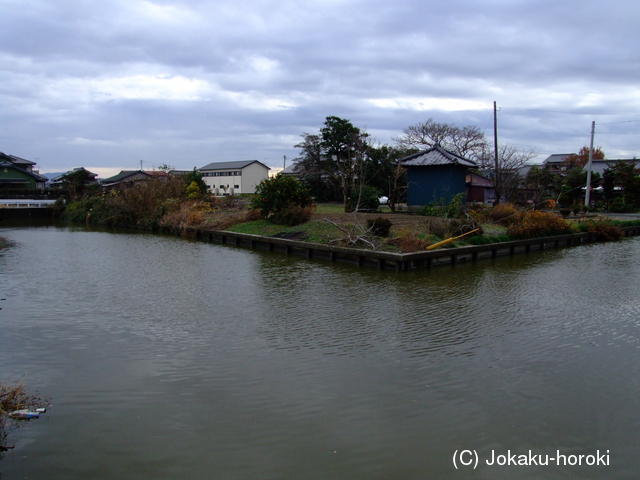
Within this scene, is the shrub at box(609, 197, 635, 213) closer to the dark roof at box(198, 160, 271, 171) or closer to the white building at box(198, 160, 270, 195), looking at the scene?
the white building at box(198, 160, 270, 195)

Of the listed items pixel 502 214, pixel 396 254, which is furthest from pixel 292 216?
pixel 502 214

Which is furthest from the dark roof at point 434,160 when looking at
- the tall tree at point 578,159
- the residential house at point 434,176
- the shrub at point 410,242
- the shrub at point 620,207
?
the tall tree at point 578,159

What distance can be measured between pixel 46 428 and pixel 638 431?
19.4ft

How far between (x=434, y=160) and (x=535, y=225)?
6.87m

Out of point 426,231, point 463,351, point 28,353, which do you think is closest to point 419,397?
point 463,351

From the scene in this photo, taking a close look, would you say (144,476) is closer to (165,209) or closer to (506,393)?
(506,393)

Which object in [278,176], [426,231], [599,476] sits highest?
[278,176]

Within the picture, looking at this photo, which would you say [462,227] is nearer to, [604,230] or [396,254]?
[396,254]

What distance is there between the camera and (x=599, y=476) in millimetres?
4184

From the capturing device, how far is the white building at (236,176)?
52.5 m

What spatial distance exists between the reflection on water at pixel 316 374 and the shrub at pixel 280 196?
31.9 ft

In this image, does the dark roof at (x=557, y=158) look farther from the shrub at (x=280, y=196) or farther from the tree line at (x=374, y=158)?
the shrub at (x=280, y=196)

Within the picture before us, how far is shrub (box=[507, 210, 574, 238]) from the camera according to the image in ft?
62.9

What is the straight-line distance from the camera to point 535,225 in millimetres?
19688
